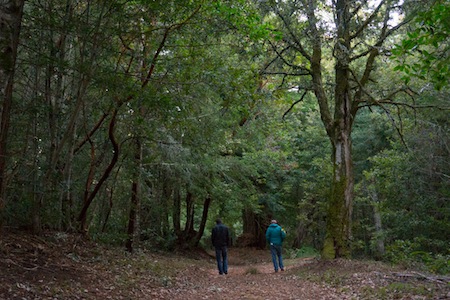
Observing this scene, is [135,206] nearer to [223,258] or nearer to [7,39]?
[223,258]

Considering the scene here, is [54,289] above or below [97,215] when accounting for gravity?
below

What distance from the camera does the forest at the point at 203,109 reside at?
25.6 ft

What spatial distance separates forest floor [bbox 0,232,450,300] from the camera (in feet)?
22.2

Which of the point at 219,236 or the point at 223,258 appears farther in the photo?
the point at 223,258

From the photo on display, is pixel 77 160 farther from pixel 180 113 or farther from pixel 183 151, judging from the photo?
pixel 180 113

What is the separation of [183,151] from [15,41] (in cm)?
854

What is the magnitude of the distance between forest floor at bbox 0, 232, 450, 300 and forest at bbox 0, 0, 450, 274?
864 millimetres

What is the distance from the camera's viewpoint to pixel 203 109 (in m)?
13.9

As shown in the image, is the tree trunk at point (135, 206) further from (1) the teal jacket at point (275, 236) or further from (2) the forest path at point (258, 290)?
(1) the teal jacket at point (275, 236)

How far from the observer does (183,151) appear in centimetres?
1380

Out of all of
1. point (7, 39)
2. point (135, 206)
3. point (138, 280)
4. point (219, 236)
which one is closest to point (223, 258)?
point (219, 236)

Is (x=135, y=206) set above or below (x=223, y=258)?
above

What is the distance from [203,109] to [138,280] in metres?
6.41

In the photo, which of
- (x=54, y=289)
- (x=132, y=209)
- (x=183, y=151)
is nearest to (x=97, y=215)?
(x=132, y=209)
